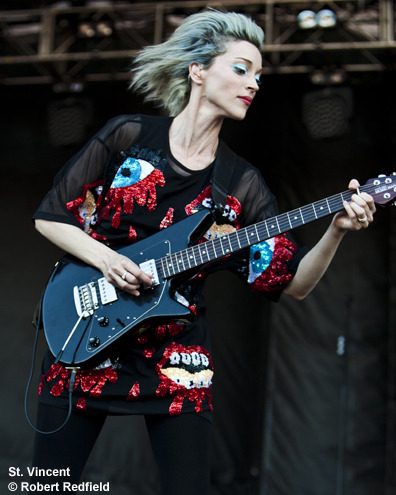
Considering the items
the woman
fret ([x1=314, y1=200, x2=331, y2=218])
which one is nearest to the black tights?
the woman

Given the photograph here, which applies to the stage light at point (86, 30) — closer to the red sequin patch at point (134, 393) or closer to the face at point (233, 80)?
the face at point (233, 80)

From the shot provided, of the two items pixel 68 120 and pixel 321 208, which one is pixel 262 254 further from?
pixel 68 120

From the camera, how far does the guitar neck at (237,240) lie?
2127mm

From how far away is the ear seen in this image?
7.87ft

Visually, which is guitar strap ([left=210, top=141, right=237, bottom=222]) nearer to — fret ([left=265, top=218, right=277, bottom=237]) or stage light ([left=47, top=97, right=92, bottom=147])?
fret ([left=265, top=218, right=277, bottom=237])

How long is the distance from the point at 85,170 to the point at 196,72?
553 mm

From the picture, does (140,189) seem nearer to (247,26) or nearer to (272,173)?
(247,26)

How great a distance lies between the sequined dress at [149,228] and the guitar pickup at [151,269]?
112mm

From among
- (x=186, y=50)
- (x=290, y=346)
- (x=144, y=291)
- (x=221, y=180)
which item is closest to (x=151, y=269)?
(x=144, y=291)

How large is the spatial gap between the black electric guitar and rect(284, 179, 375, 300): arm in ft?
0.14

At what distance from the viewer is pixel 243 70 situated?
2297mm

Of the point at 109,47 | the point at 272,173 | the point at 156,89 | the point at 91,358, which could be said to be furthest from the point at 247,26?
the point at 109,47

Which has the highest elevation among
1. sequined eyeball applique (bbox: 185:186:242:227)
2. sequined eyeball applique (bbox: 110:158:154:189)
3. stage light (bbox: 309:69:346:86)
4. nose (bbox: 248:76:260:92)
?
stage light (bbox: 309:69:346:86)

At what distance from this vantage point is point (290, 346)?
5.04m
